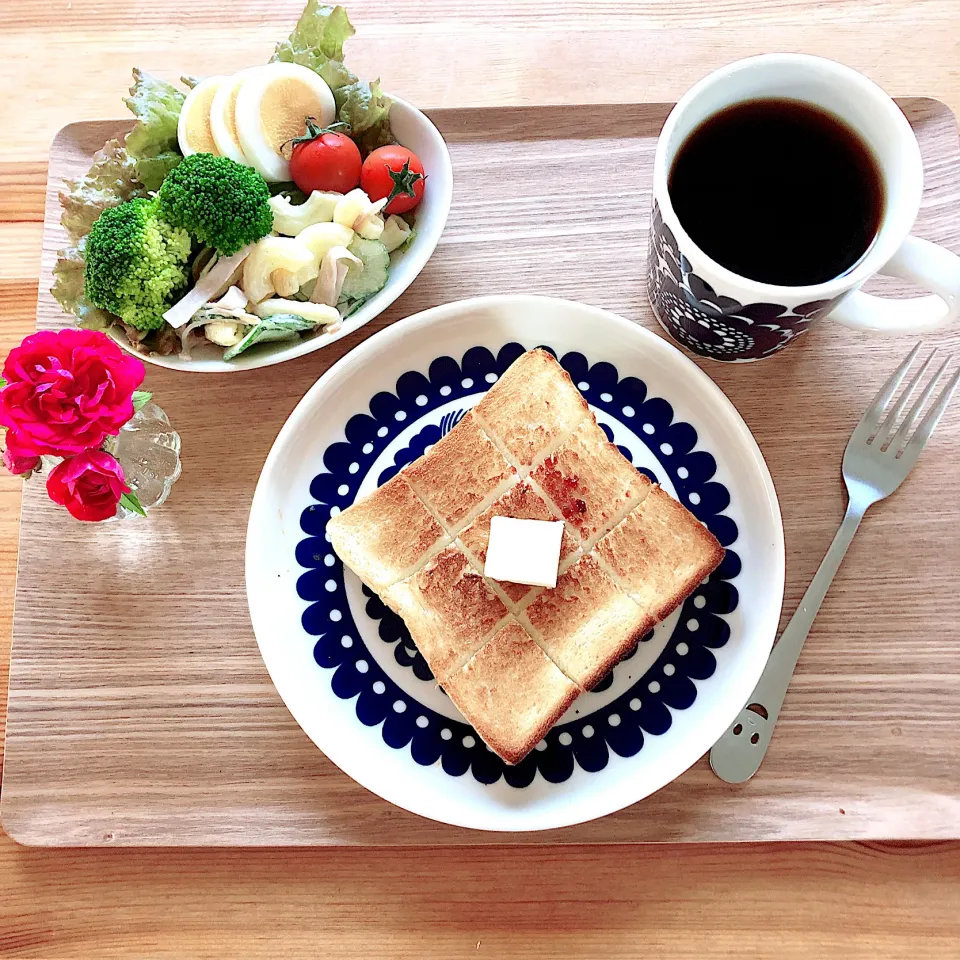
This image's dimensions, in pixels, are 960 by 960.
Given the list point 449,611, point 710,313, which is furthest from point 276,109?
point 449,611

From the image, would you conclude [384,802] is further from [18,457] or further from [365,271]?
[365,271]

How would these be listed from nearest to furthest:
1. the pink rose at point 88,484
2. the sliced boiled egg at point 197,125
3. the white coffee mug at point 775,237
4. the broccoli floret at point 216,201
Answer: the white coffee mug at point 775,237, the pink rose at point 88,484, the broccoli floret at point 216,201, the sliced boiled egg at point 197,125

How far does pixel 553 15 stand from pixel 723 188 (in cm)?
83

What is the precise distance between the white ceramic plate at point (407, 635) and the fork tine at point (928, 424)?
1.12 feet

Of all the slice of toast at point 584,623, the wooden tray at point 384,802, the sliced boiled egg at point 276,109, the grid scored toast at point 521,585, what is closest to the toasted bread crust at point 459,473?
the grid scored toast at point 521,585

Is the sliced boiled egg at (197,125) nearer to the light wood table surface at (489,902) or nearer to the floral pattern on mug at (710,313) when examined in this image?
the floral pattern on mug at (710,313)

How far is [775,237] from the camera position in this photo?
137 cm

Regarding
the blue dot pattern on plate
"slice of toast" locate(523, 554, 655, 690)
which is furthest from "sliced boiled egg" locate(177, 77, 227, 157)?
"slice of toast" locate(523, 554, 655, 690)

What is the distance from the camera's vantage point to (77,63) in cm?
191

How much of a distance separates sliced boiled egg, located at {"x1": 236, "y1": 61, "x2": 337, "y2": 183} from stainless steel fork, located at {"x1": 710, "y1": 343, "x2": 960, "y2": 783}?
1.32m

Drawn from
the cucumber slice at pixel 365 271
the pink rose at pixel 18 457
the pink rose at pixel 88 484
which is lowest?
the pink rose at pixel 88 484

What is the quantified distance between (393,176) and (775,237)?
75 cm

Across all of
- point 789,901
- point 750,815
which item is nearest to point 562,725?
point 750,815

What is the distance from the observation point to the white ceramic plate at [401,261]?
1598 millimetres
